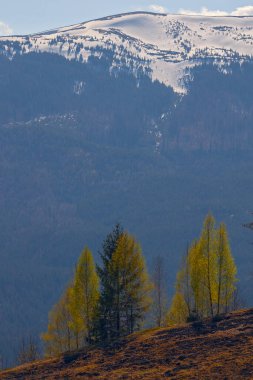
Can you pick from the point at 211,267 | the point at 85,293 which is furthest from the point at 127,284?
the point at 211,267

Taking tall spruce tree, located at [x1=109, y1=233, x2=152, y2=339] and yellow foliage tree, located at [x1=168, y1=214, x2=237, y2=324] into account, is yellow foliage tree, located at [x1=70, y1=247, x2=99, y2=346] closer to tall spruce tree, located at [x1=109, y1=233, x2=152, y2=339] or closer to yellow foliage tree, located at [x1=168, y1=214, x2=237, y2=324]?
tall spruce tree, located at [x1=109, y1=233, x2=152, y2=339]

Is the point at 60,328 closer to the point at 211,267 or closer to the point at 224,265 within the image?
the point at 211,267

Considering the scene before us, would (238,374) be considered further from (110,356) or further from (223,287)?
(223,287)

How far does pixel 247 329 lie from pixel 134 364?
38.9 feet

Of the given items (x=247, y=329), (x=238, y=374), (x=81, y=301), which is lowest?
(x=238, y=374)

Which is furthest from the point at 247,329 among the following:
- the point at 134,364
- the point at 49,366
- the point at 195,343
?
the point at 49,366

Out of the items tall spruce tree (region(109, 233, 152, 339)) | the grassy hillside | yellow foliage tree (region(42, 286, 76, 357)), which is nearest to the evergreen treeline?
tall spruce tree (region(109, 233, 152, 339))

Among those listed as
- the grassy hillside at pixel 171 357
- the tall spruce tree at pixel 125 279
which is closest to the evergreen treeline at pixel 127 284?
the tall spruce tree at pixel 125 279

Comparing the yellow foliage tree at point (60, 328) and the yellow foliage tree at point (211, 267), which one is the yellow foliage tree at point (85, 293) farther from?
the yellow foliage tree at point (60, 328)

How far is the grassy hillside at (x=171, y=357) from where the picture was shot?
278 ft

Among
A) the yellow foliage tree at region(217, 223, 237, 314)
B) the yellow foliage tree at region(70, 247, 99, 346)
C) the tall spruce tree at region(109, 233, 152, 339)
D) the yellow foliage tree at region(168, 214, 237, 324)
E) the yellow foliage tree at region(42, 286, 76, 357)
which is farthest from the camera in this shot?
the yellow foliage tree at region(42, 286, 76, 357)

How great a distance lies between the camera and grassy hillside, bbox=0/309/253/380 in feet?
278

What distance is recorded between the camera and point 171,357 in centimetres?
9019

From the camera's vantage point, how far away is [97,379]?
289 ft
